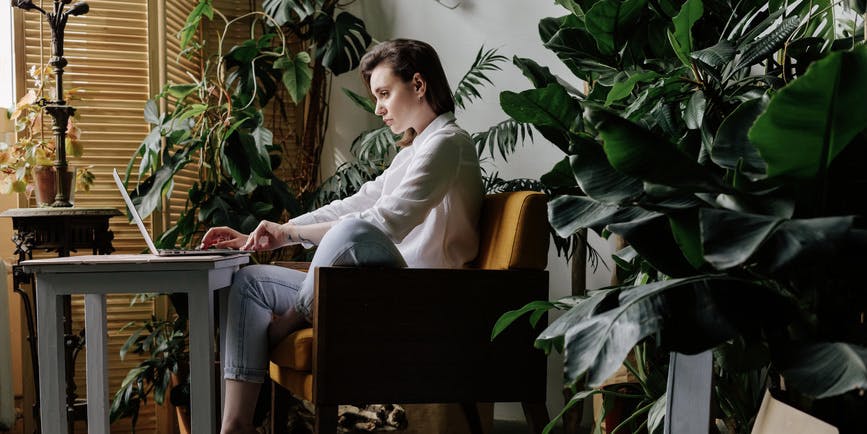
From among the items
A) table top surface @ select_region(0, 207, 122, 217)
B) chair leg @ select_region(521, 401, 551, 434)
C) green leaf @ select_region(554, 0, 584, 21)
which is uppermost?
green leaf @ select_region(554, 0, 584, 21)

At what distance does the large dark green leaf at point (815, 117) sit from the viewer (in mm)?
843

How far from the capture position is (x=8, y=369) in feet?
8.85

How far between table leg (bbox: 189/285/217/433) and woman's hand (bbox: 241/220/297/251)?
0.28 meters

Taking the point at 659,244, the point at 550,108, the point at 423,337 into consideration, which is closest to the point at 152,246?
the point at 423,337

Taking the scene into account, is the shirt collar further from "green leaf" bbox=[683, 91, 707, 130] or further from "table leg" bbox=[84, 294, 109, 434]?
"table leg" bbox=[84, 294, 109, 434]

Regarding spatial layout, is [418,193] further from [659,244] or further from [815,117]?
[815,117]

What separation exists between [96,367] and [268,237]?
0.57 metres

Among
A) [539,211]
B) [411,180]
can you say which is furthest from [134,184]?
[539,211]

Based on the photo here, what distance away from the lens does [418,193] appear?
6.64ft

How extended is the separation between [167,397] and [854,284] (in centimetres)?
290

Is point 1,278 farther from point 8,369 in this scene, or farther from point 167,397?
point 167,397

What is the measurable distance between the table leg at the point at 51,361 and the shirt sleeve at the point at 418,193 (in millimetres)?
729

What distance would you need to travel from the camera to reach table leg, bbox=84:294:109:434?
2127mm

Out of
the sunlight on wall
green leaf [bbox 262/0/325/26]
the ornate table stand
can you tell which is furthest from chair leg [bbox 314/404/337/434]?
the sunlight on wall
